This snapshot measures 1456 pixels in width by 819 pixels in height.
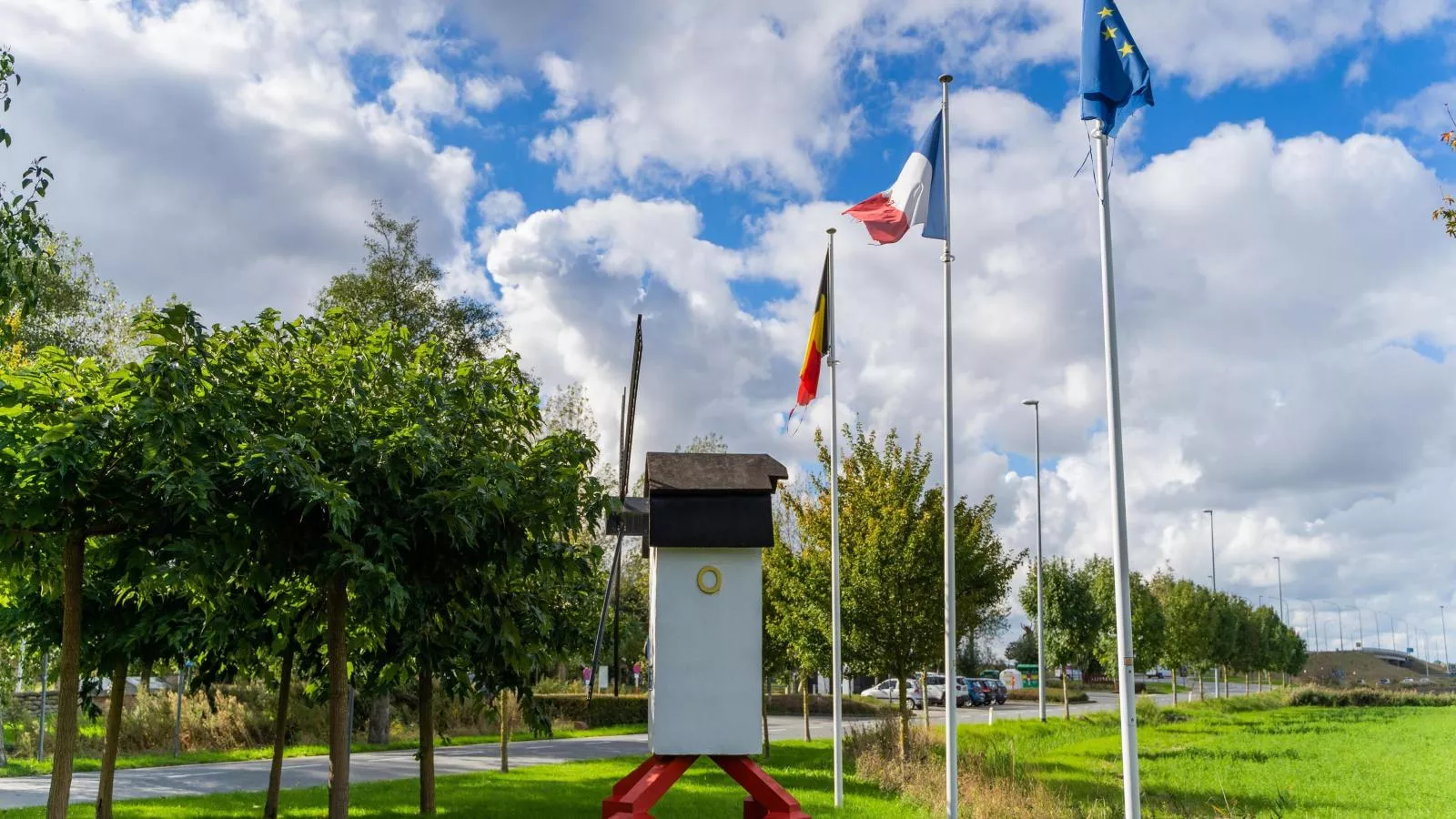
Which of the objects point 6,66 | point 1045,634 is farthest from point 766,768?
point 1045,634

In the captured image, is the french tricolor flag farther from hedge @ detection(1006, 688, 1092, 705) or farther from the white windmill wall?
hedge @ detection(1006, 688, 1092, 705)

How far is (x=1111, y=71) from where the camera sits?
34.3 feet

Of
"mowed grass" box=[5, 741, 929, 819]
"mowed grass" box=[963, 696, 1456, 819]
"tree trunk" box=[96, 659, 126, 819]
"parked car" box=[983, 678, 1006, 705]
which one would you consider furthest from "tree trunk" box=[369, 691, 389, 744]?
"parked car" box=[983, 678, 1006, 705]

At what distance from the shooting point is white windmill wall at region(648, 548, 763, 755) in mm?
9211

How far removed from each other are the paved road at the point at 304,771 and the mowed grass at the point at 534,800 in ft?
5.71

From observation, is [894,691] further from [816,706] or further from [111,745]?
[111,745]

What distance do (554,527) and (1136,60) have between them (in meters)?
7.43

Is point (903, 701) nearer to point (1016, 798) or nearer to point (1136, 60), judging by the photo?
point (1016, 798)

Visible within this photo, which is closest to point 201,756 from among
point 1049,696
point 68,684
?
point 68,684

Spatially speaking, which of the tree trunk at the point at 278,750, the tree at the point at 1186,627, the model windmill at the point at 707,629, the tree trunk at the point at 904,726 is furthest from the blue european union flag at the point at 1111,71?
the tree at the point at 1186,627

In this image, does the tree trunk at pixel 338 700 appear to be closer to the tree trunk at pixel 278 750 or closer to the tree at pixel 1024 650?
the tree trunk at pixel 278 750

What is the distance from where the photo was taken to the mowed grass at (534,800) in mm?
14570

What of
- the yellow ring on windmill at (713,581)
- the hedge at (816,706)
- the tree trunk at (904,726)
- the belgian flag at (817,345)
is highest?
the belgian flag at (817,345)

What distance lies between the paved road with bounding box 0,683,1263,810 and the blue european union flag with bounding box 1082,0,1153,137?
16487mm
